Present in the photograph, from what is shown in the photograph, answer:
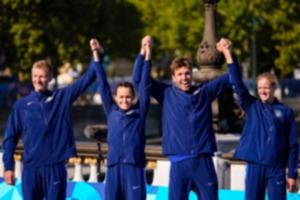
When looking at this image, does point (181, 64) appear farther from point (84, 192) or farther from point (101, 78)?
point (84, 192)

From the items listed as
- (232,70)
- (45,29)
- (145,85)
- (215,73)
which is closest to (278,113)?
(232,70)

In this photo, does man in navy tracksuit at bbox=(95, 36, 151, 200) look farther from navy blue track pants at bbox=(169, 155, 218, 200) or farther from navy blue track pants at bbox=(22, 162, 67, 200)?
navy blue track pants at bbox=(22, 162, 67, 200)

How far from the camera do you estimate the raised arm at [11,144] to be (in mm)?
9133

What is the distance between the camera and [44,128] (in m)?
9.16

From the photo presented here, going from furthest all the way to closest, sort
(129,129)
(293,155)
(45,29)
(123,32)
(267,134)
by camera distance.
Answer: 1. (123,32)
2. (45,29)
3. (129,129)
4. (267,134)
5. (293,155)

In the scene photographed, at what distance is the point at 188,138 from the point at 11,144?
169 cm

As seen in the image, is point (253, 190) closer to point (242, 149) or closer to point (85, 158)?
point (242, 149)

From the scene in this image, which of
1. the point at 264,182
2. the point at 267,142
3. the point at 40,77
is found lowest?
the point at 264,182

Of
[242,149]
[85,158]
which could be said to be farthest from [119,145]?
[85,158]

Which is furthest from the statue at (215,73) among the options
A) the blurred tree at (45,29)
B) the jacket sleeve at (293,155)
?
the blurred tree at (45,29)

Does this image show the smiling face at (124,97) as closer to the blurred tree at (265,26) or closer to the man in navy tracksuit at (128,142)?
the man in navy tracksuit at (128,142)

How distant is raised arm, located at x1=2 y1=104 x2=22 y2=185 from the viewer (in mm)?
9133

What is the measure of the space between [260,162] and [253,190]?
28 centimetres

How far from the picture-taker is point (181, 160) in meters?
9.15
